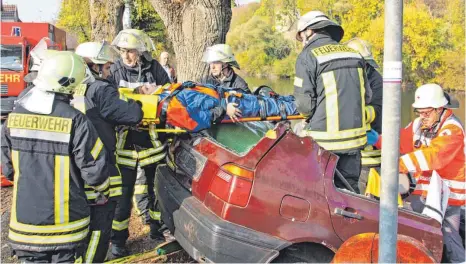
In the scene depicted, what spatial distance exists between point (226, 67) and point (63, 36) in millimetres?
17230

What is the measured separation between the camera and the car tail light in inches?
110

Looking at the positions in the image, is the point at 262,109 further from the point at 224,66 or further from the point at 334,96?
the point at 224,66

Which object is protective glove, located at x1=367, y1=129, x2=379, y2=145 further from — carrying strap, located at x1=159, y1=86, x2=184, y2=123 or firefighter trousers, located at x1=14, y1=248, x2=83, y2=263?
firefighter trousers, located at x1=14, y1=248, x2=83, y2=263

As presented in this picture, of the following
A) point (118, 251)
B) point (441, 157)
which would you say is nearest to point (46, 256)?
point (118, 251)

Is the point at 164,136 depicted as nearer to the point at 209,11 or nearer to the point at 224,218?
the point at 224,218

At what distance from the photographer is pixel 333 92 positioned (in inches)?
128

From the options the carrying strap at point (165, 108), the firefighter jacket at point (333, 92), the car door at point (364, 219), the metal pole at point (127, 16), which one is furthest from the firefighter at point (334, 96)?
the metal pole at point (127, 16)

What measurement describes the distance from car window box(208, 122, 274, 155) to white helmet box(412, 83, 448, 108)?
1324 mm

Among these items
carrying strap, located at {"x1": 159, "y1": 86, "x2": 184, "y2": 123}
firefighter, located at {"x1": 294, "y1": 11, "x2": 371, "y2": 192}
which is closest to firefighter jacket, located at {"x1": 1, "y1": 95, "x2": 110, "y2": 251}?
carrying strap, located at {"x1": 159, "y1": 86, "x2": 184, "y2": 123}

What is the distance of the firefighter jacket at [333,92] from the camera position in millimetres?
3252

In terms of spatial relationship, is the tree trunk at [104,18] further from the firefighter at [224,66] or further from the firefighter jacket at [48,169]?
the firefighter jacket at [48,169]

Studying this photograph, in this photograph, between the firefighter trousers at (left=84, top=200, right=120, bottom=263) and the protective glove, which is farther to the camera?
the protective glove

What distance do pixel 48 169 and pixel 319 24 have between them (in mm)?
2155

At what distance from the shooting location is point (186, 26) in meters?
6.14
